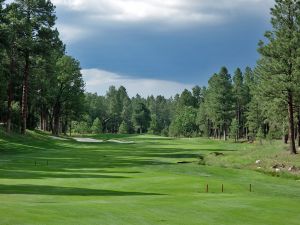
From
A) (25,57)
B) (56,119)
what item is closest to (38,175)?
(25,57)

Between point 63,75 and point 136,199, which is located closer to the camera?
point 136,199

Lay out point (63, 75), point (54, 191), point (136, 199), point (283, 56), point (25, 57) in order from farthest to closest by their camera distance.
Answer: point (63, 75) < point (25, 57) < point (283, 56) < point (54, 191) < point (136, 199)

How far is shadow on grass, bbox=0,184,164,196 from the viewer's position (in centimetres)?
2245

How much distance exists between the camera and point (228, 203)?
65.9 feet

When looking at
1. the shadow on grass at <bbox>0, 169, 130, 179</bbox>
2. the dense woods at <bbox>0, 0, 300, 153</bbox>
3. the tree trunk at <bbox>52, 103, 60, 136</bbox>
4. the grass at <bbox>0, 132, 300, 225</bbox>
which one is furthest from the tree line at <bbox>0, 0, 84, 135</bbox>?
the grass at <bbox>0, 132, 300, 225</bbox>

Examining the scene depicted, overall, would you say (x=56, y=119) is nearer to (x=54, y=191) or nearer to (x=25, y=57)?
(x=25, y=57)

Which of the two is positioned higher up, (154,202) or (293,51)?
(293,51)

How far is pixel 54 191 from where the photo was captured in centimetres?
2322

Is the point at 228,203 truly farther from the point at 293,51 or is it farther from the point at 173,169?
the point at 293,51

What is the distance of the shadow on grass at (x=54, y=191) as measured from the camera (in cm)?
2245

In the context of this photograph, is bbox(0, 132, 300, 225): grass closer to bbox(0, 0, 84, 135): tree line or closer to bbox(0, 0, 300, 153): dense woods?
bbox(0, 0, 300, 153): dense woods

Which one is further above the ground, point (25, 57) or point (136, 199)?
point (25, 57)

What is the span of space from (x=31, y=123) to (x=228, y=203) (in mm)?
73899

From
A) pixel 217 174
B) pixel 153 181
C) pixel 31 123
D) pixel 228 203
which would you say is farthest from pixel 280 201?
pixel 31 123
